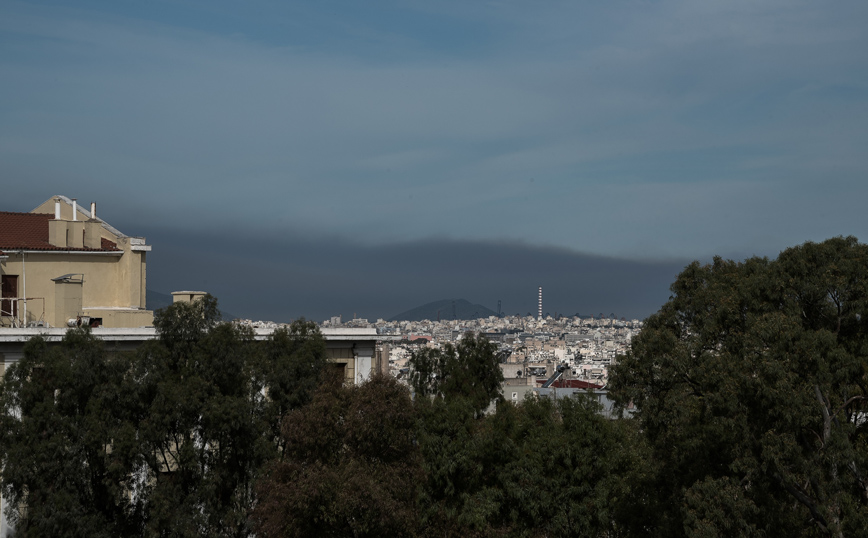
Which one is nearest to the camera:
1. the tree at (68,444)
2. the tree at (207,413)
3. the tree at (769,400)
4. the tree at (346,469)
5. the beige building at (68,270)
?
the tree at (769,400)

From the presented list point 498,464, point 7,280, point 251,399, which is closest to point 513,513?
point 498,464

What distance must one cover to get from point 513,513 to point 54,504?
9542 mm

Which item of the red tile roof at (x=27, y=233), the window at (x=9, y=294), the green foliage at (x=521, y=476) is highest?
the red tile roof at (x=27, y=233)

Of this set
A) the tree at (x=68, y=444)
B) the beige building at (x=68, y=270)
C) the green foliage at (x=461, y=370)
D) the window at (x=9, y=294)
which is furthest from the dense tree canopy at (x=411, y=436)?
the beige building at (x=68, y=270)

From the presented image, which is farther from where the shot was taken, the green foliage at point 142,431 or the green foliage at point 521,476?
the green foliage at point 521,476

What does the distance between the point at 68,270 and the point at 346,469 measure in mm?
15326

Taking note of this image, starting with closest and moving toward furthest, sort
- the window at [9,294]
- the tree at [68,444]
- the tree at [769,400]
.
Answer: the tree at [769,400]
the tree at [68,444]
the window at [9,294]

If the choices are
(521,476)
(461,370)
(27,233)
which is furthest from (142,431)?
Answer: (27,233)

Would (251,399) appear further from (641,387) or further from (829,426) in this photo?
(829,426)

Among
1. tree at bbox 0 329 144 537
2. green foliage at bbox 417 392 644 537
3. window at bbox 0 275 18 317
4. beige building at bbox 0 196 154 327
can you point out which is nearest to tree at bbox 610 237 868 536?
green foliage at bbox 417 392 644 537

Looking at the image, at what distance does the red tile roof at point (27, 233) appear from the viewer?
29.5m

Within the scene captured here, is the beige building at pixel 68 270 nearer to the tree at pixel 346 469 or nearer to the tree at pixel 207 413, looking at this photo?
the tree at pixel 207 413

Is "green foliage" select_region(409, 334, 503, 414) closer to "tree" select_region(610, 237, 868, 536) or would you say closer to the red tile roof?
"tree" select_region(610, 237, 868, 536)

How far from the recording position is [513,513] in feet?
72.8
